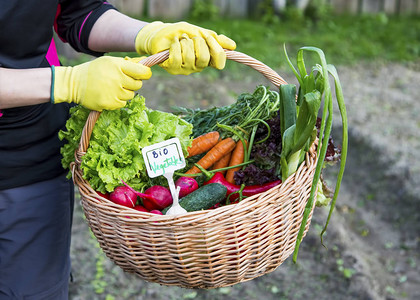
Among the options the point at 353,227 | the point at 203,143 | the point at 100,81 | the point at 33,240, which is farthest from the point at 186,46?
the point at 353,227

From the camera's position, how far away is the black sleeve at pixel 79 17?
5.59 feet

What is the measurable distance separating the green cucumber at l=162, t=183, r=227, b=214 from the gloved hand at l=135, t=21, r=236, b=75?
35cm

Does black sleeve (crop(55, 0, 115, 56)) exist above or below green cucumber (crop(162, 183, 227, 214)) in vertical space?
above

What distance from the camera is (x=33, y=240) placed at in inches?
66.6

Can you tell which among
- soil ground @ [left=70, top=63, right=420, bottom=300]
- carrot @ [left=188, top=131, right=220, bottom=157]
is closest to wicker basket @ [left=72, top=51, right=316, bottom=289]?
carrot @ [left=188, top=131, right=220, bottom=157]

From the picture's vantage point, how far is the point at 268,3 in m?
6.61

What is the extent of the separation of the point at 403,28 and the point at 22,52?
19.3 feet

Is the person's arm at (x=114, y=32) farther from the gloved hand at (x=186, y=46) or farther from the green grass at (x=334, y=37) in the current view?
the green grass at (x=334, y=37)

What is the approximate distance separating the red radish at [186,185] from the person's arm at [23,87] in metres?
0.46

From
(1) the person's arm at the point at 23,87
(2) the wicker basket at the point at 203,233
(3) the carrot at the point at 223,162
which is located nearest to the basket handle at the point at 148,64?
(2) the wicker basket at the point at 203,233

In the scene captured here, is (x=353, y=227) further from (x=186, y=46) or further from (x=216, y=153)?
(x=186, y=46)

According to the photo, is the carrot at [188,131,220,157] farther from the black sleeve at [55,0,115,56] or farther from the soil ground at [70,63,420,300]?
the soil ground at [70,63,420,300]

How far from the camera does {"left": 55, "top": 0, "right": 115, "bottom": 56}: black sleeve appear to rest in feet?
5.59

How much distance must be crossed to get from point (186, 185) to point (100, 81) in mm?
410
